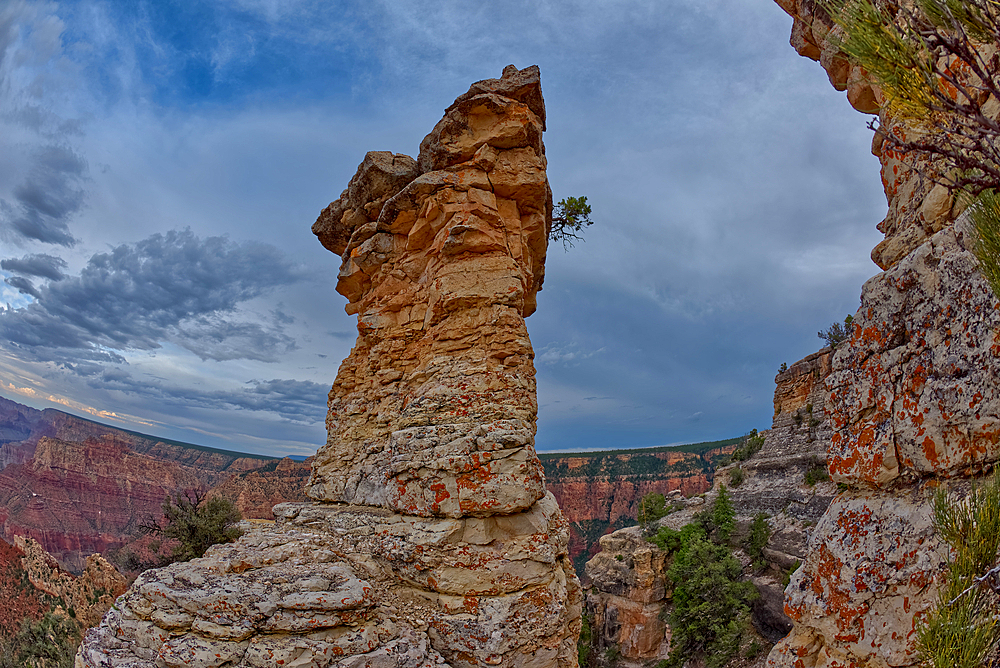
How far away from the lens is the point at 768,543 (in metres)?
21.6

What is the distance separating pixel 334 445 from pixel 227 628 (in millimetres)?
4641

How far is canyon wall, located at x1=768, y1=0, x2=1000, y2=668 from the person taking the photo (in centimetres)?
286

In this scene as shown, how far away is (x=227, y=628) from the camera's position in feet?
18.4

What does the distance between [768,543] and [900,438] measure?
2307cm

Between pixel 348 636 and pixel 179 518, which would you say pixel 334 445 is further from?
pixel 348 636

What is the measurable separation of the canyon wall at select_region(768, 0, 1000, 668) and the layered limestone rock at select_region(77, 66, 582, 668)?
3.93 meters

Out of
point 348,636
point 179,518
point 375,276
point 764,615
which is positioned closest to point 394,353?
point 375,276

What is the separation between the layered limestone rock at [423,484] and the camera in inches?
228

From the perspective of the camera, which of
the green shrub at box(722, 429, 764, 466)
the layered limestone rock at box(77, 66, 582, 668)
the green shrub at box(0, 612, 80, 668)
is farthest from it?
the green shrub at box(722, 429, 764, 466)

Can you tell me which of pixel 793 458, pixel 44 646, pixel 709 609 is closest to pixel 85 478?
pixel 44 646

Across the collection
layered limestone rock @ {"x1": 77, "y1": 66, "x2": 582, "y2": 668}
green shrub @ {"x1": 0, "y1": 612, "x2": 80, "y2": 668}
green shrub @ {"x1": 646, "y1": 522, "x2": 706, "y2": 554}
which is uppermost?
layered limestone rock @ {"x1": 77, "y1": 66, "x2": 582, "y2": 668}

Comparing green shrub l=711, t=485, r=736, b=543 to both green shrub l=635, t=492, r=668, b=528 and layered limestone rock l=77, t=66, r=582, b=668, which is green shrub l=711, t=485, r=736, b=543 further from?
layered limestone rock l=77, t=66, r=582, b=668

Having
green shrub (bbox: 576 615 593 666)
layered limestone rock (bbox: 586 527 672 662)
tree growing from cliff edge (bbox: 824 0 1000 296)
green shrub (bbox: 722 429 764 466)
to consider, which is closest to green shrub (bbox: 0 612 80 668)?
green shrub (bbox: 576 615 593 666)

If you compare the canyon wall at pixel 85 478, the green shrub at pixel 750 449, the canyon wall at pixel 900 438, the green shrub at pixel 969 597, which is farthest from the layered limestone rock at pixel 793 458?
the canyon wall at pixel 85 478
